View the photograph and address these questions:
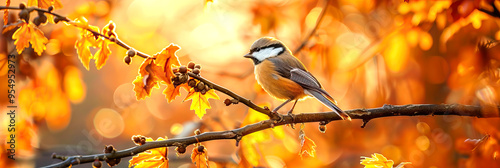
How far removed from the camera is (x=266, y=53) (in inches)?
105

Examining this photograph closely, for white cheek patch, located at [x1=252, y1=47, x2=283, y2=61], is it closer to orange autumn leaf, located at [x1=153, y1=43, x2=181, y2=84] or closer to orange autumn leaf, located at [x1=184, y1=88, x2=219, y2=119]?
orange autumn leaf, located at [x1=184, y1=88, x2=219, y2=119]

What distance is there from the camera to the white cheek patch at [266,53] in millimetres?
2619

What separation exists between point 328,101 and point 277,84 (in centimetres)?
41

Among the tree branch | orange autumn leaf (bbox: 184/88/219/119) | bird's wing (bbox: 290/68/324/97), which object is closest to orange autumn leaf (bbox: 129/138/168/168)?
the tree branch

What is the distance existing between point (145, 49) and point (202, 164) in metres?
2.86

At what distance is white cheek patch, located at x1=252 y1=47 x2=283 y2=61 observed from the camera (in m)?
2.62

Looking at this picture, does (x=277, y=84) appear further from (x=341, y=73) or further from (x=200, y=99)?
(x=341, y=73)

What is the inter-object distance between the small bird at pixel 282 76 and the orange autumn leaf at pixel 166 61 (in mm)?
774

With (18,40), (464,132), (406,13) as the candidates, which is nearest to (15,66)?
(18,40)

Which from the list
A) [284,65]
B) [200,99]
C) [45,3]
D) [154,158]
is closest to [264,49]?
[284,65]

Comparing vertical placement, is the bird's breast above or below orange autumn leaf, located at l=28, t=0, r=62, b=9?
below

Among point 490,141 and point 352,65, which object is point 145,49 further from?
point 490,141

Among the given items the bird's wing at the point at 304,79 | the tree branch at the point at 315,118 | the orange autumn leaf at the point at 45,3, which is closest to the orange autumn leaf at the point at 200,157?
the tree branch at the point at 315,118

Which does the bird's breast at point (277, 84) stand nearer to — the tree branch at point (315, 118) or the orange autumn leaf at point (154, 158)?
the tree branch at point (315, 118)
